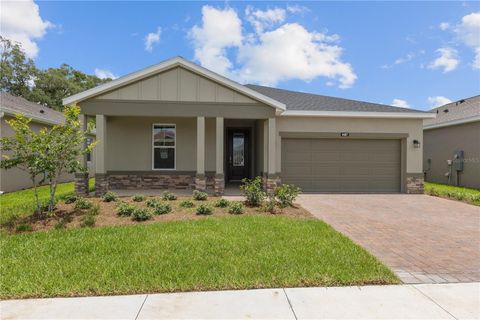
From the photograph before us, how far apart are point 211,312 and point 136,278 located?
121 cm

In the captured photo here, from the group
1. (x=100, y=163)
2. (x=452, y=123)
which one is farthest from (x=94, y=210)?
(x=452, y=123)

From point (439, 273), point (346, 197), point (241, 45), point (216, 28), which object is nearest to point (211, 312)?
point (439, 273)

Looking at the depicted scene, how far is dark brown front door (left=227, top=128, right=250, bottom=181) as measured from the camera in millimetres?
14617

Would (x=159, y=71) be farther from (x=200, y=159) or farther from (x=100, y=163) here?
(x=100, y=163)

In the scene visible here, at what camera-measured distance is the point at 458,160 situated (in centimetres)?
1502

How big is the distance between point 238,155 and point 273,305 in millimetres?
11830

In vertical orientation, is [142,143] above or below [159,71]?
below

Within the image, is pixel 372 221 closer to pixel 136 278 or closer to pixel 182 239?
pixel 182 239

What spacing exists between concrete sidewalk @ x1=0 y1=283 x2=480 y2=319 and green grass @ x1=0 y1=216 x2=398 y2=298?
0.16m

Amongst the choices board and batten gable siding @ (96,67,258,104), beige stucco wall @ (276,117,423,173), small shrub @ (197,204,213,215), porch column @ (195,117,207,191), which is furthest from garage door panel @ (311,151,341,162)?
small shrub @ (197,204,213,215)

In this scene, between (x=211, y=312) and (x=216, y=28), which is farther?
(x=216, y=28)

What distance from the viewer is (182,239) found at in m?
5.18

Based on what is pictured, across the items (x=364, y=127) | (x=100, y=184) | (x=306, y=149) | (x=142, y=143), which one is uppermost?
(x=364, y=127)

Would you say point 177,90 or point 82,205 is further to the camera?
point 177,90
